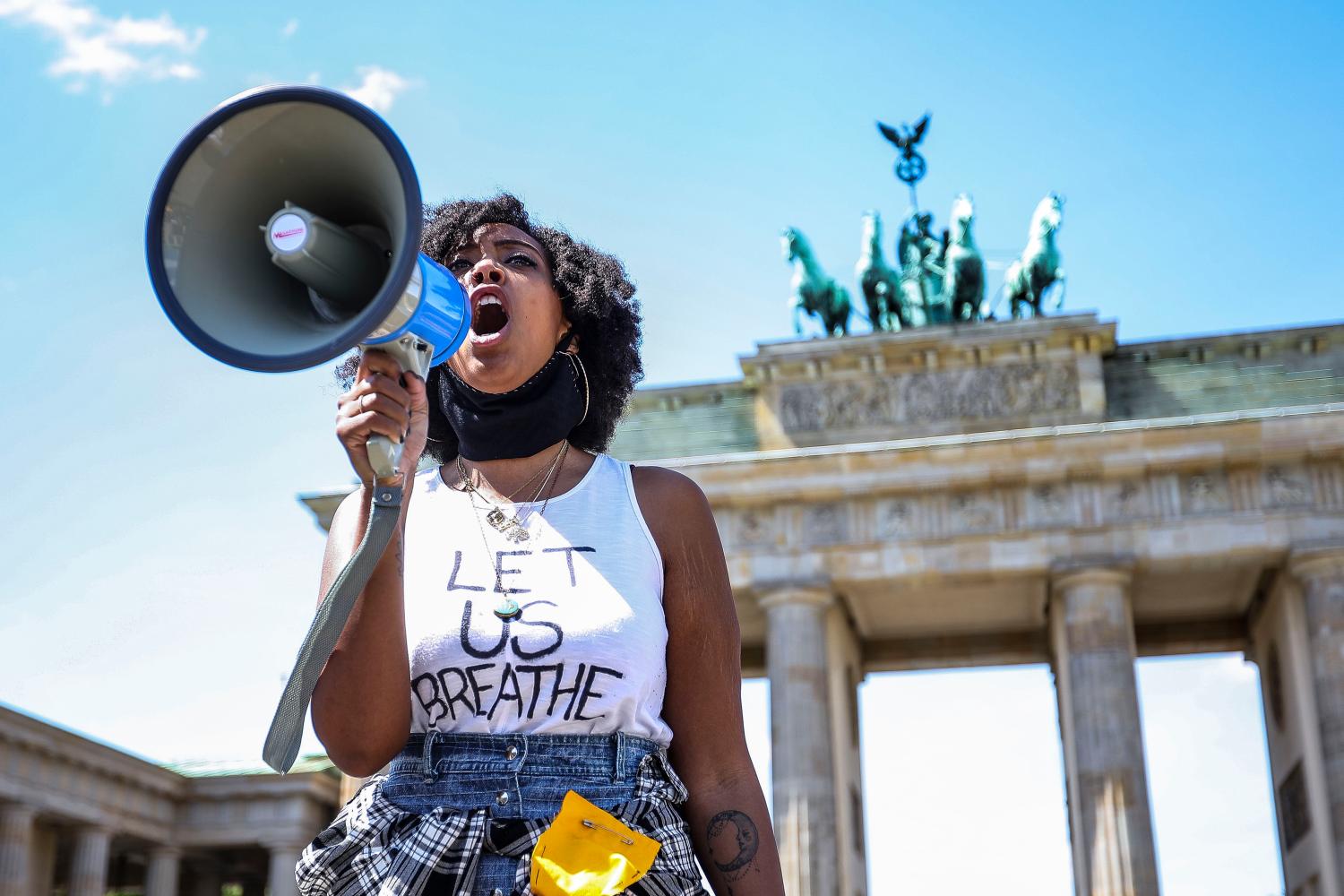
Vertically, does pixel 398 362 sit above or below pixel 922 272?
below

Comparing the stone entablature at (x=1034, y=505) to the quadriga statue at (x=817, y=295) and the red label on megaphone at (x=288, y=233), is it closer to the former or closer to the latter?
the quadriga statue at (x=817, y=295)

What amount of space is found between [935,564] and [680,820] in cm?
2419

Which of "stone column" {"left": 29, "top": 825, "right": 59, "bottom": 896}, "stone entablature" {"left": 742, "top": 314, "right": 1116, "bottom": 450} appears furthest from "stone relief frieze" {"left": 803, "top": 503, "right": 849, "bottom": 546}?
"stone column" {"left": 29, "top": 825, "right": 59, "bottom": 896}

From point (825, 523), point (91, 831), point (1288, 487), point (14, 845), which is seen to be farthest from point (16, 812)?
point (1288, 487)

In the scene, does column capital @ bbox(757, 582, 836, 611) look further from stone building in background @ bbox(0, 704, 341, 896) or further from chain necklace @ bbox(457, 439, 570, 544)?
chain necklace @ bbox(457, 439, 570, 544)

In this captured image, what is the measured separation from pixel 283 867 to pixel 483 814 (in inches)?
1469

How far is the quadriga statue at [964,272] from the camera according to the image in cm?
2852

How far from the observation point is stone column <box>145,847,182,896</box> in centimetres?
3875

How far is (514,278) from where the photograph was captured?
9.02 ft

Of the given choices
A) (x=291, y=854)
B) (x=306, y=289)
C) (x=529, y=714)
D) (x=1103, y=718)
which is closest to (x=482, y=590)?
(x=529, y=714)

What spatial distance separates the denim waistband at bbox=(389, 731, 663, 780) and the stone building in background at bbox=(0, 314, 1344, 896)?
74.0 ft

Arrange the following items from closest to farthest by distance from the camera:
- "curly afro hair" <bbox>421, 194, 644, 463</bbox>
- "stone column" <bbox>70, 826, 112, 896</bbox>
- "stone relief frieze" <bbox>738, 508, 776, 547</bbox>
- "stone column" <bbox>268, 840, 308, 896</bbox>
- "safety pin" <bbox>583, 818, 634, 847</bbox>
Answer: "safety pin" <bbox>583, 818, 634, 847</bbox>
"curly afro hair" <bbox>421, 194, 644, 463</bbox>
"stone relief frieze" <bbox>738, 508, 776, 547</bbox>
"stone column" <bbox>70, 826, 112, 896</bbox>
"stone column" <bbox>268, 840, 308, 896</bbox>

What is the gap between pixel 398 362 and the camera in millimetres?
2090

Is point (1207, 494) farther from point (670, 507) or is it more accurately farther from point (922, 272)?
point (670, 507)
